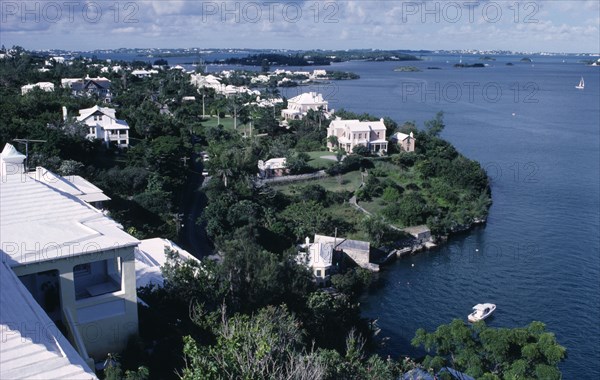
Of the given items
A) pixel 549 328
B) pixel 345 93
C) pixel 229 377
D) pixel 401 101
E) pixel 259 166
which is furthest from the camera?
pixel 345 93

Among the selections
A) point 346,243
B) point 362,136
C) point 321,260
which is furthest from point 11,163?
point 362,136

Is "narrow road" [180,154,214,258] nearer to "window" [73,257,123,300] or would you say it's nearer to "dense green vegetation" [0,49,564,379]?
"dense green vegetation" [0,49,564,379]

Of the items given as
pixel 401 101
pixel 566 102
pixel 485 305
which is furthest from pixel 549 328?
pixel 566 102

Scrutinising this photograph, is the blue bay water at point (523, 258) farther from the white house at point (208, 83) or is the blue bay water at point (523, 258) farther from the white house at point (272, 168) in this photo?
the white house at point (208, 83)

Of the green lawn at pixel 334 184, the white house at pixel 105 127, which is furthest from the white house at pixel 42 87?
the green lawn at pixel 334 184

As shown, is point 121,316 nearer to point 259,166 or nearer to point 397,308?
point 397,308

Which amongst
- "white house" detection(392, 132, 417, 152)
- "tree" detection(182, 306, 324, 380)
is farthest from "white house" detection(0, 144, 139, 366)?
"white house" detection(392, 132, 417, 152)
